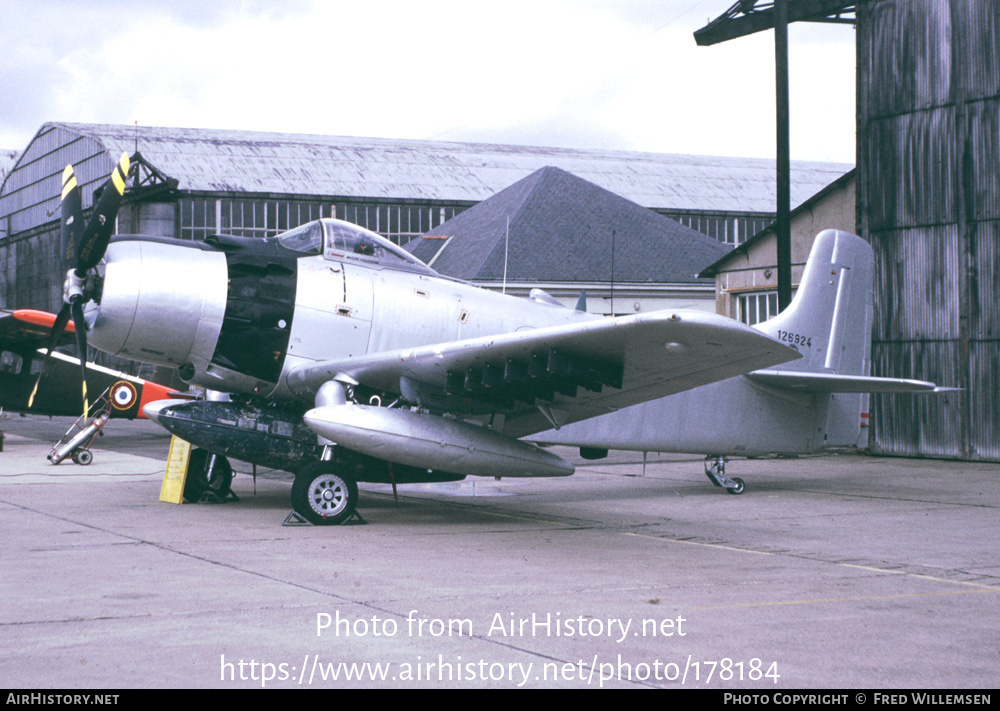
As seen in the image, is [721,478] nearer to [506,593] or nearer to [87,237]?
[506,593]

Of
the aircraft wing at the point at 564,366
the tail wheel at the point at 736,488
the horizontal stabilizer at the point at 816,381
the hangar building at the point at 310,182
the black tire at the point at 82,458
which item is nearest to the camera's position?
the aircraft wing at the point at 564,366

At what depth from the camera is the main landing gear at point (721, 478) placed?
42.8ft

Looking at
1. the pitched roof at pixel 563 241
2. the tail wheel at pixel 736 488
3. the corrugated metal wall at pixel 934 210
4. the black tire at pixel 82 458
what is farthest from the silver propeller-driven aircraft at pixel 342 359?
the pitched roof at pixel 563 241

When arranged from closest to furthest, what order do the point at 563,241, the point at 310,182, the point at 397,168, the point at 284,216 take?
1. the point at 563,241
2. the point at 284,216
3. the point at 310,182
4. the point at 397,168

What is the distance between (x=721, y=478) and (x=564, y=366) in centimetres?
493

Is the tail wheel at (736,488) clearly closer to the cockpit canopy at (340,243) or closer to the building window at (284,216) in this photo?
the cockpit canopy at (340,243)

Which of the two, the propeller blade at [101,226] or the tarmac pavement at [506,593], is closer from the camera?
the tarmac pavement at [506,593]

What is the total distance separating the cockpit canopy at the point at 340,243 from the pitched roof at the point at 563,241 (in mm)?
18041

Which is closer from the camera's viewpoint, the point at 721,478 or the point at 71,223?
the point at 71,223

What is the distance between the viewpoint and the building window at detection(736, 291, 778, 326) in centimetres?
2359

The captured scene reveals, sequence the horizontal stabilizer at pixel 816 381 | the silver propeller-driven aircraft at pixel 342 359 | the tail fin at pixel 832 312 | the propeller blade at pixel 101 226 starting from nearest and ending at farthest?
1. the silver propeller-driven aircraft at pixel 342 359
2. the propeller blade at pixel 101 226
3. the horizontal stabilizer at pixel 816 381
4. the tail fin at pixel 832 312

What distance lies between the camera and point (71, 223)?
10102 mm

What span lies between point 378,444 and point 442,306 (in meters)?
2.35

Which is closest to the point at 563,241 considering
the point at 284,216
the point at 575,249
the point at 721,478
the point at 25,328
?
the point at 575,249
